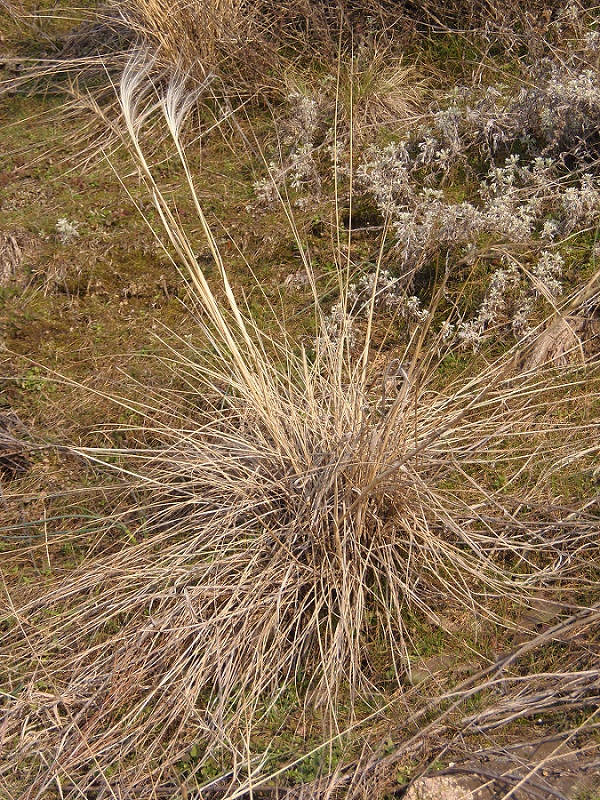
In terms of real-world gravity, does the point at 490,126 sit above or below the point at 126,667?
above

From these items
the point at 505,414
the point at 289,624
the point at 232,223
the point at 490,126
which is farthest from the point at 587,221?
the point at 289,624

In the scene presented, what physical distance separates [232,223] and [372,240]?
2.09 ft

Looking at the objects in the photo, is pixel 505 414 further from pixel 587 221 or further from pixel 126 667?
pixel 126 667

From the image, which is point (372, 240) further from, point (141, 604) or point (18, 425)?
point (141, 604)

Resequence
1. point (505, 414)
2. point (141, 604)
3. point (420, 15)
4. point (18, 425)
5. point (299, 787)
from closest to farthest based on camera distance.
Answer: point (299, 787), point (141, 604), point (505, 414), point (18, 425), point (420, 15)

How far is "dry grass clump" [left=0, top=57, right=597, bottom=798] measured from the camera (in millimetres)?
2160

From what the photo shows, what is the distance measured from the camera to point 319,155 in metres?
3.86

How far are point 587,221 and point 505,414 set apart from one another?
1.08 meters

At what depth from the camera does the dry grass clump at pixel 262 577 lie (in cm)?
216

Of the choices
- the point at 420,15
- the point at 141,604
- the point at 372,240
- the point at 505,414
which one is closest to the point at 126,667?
the point at 141,604

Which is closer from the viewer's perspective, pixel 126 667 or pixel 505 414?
pixel 126 667

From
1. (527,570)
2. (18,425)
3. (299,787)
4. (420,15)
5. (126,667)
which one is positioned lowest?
(527,570)

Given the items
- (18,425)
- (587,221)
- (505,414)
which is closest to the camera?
(505,414)

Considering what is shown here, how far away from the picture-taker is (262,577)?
7.51 ft
